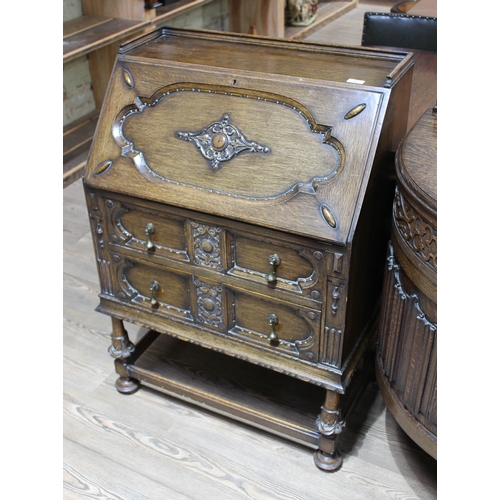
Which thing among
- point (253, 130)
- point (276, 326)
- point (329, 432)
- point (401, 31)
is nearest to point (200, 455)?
point (329, 432)

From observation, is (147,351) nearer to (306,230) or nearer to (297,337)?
(297,337)

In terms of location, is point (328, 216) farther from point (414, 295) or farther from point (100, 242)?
point (100, 242)

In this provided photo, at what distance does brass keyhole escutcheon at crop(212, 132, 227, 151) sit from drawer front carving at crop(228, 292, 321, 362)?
1.23ft

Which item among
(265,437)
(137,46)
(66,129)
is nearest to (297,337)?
(265,437)

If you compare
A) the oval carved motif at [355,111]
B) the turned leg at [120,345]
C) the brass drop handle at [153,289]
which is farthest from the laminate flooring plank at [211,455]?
the oval carved motif at [355,111]

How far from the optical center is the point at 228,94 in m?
1.45

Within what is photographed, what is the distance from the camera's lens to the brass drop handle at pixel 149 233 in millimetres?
1583

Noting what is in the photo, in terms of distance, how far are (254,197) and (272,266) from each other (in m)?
0.17

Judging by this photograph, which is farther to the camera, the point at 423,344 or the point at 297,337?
the point at 297,337

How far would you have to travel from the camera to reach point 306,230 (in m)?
1.35

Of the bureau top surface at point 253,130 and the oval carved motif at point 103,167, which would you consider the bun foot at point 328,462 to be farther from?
the oval carved motif at point 103,167

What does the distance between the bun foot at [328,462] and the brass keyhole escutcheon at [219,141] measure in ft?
2.91

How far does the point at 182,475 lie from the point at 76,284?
1.01 metres

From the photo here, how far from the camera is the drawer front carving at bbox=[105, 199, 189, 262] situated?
1562 millimetres
